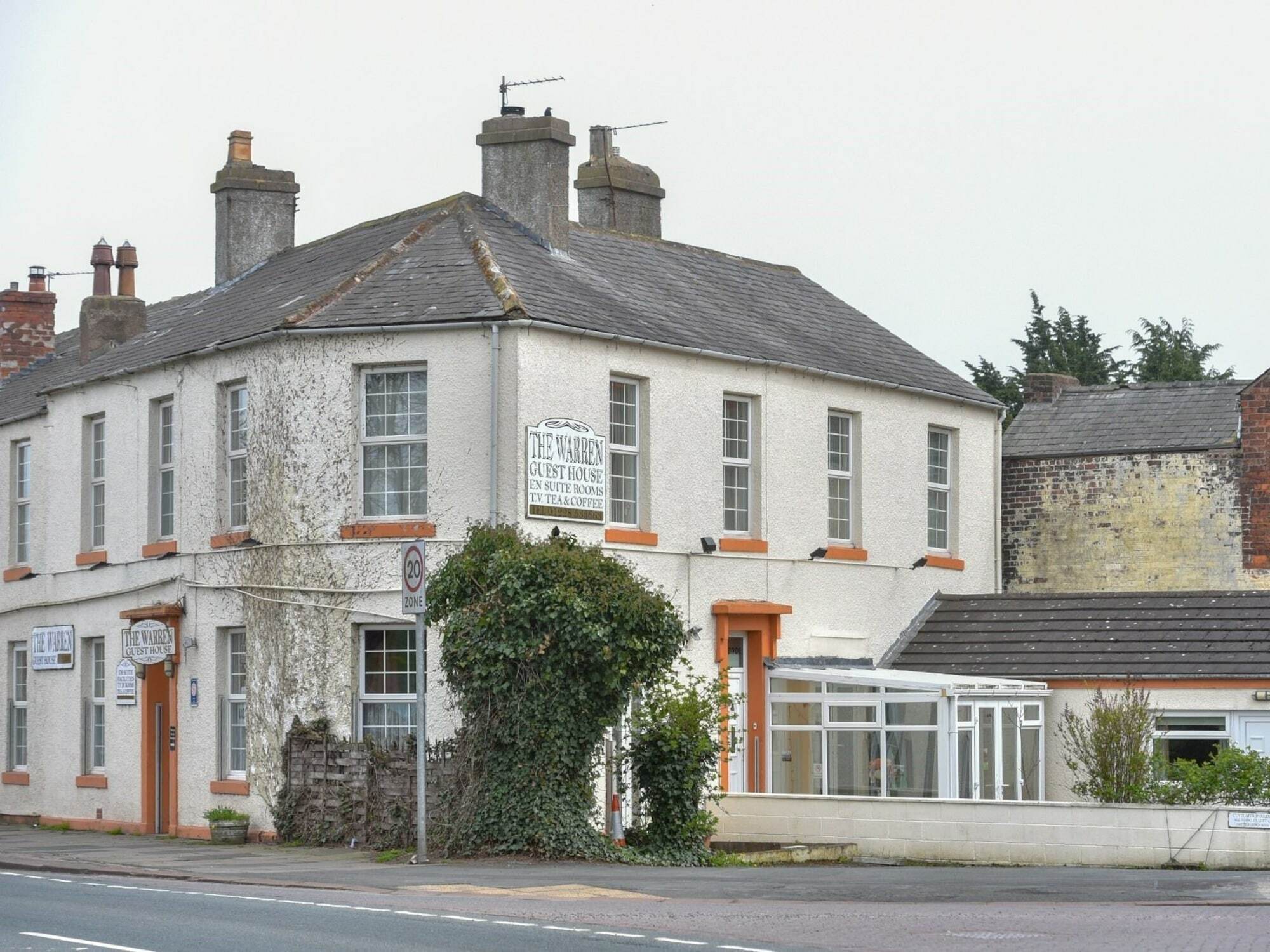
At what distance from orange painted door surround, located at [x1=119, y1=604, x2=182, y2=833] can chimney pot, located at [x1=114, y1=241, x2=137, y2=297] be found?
7641mm

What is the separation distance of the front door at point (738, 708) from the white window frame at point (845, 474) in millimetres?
2655

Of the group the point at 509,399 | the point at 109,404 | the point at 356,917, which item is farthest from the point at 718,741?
the point at 109,404

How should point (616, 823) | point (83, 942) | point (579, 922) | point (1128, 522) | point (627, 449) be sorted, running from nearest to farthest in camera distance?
1. point (83, 942)
2. point (579, 922)
3. point (616, 823)
4. point (627, 449)
5. point (1128, 522)

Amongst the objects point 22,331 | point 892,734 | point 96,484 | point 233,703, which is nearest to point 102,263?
point 22,331

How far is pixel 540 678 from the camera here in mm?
20875

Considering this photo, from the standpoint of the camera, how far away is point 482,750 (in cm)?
2119

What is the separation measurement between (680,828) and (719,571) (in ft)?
16.4

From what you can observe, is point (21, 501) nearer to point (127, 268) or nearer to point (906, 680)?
point (127, 268)

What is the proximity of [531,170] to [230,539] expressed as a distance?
6610 millimetres

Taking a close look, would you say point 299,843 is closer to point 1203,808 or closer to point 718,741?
point 718,741

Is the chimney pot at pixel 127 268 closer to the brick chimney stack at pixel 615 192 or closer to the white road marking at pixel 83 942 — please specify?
the brick chimney stack at pixel 615 192

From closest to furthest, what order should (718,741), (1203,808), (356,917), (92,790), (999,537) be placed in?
(356,917) → (1203,808) → (718,741) → (92,790) → (999,537)

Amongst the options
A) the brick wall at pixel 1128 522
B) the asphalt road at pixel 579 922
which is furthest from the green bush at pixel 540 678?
the brick wall at pixel 1128 522

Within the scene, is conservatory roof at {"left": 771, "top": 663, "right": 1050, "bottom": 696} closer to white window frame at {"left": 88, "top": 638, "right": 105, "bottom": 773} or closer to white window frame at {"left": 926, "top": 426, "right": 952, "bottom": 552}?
white window frame at {"left": 926, "top": 426, "right": 952, "bottom": 552}
